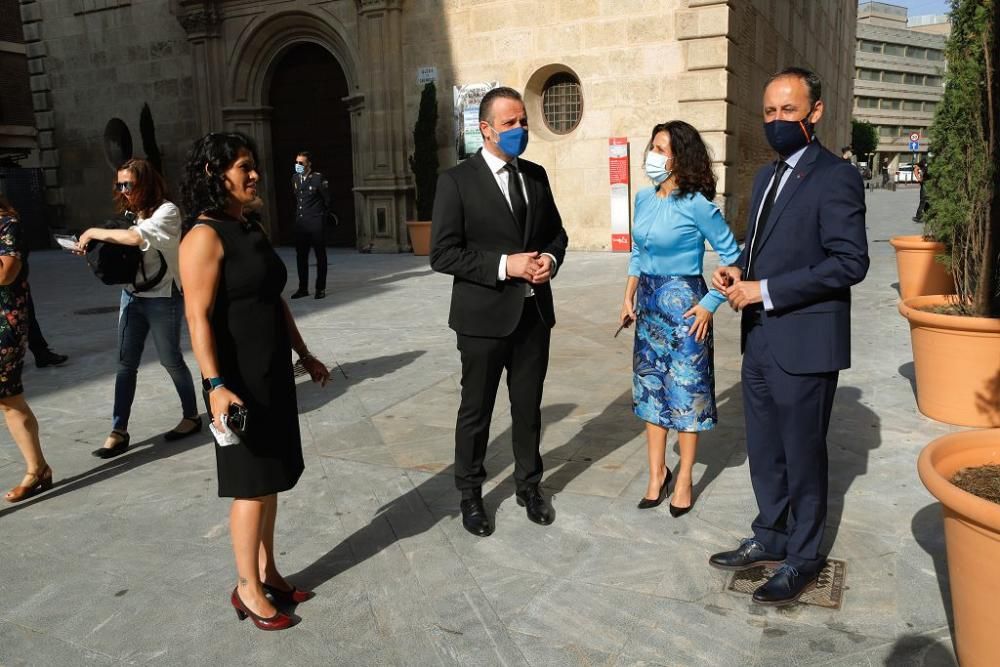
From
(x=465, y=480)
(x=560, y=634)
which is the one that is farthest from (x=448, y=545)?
(x=560, y=634)

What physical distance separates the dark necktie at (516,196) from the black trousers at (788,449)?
1133 millimetres

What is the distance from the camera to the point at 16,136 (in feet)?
87.0

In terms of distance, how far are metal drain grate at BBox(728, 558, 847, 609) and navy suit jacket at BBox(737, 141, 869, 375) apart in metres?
0.87

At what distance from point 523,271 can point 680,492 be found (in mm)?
1342

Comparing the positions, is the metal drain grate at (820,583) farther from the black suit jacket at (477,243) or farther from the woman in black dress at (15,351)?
the woman in black dress at (15,351)

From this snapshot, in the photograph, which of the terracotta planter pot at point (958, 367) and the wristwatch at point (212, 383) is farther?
the terracotta planter pot at point (958, 367)

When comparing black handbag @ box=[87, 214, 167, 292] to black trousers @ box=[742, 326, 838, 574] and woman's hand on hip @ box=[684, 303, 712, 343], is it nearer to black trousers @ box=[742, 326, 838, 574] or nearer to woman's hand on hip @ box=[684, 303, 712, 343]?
woman's hand on hip @ box=[684, 303, 712, 343]

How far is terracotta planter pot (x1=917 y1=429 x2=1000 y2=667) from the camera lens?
211 cm

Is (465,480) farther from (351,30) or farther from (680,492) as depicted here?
(351,30)

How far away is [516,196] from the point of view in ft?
11.8

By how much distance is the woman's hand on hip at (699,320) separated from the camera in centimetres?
353

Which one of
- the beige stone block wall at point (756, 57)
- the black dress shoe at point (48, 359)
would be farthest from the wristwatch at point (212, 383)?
the beige stone block wall at point (756, 57)

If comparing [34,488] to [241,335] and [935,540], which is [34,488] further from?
[935,540]

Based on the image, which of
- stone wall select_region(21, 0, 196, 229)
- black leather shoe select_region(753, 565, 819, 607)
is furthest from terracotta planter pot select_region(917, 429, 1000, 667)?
stone wall select_region(21, 0, 196, 229)
